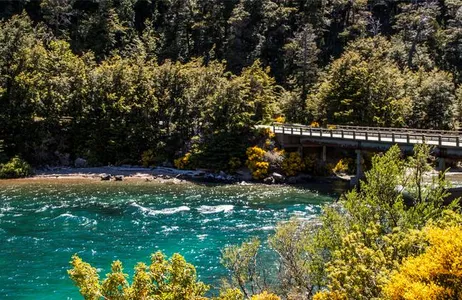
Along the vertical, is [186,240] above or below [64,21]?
below

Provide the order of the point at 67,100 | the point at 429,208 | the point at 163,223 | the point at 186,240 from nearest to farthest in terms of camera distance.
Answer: the point at 429,208, the point at 186,240, the point at 163,223, the point at 67,100

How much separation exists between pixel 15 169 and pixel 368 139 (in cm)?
4244

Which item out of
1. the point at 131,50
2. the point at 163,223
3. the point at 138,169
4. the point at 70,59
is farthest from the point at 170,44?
the point at 163,223

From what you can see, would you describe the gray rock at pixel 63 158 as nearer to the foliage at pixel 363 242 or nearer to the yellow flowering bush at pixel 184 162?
the yellow flowering bush at pixel 184 162

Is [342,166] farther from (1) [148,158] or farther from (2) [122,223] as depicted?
(2) [122,223]

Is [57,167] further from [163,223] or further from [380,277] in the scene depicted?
[380,277]

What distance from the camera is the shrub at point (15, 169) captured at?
55.3 metres

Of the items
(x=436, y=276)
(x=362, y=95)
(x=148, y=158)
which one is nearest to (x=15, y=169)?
(x=148, y=158)

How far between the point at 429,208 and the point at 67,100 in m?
55.9

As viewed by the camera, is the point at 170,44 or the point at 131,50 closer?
the point at 131,50

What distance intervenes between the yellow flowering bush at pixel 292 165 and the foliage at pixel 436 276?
4286 cm

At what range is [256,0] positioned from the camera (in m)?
92.6

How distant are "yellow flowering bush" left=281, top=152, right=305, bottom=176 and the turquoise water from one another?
4.79 meters

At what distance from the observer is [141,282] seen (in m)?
12.5
